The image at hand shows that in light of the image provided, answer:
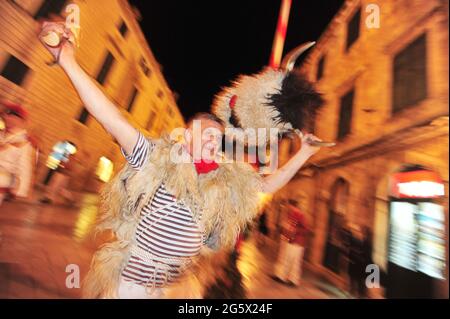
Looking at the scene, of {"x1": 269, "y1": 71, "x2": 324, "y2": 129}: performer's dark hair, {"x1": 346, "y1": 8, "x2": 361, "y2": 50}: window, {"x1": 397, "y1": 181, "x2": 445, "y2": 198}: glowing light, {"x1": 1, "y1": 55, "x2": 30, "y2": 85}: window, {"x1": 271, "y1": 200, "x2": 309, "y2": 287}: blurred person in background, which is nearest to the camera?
{"x1": 269, "y1": 71, "x2": 324, "y2": 129}: performer's dark hair

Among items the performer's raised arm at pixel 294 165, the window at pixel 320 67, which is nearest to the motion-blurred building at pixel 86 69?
the performer's raised arm at pixel 294 165

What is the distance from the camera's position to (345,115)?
22.9 feet

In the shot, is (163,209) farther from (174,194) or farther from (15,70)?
(15,70)

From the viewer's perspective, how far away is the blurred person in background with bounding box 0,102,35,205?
2.58 metres

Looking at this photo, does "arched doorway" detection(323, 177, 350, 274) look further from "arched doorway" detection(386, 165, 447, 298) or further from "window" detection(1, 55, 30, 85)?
"window" detection(1, 55, 30, 85)

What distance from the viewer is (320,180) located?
7.51 meters

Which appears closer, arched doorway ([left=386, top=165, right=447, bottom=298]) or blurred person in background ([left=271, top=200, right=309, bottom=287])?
arched doorway ([left=386, top=165, right=447, bottom=298])

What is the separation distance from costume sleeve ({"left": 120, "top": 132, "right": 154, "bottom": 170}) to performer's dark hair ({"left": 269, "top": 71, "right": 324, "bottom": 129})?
2.36ft

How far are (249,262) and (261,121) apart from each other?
5.18 meters

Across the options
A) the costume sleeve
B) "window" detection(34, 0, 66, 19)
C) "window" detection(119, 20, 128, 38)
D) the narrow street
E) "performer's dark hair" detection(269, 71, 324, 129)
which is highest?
"window" detection(119, 20, 128, 38)

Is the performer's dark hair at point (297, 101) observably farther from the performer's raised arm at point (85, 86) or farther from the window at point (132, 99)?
the window at point (132, 99)

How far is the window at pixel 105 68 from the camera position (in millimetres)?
8688

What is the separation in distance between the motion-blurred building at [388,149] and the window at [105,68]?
6724mm

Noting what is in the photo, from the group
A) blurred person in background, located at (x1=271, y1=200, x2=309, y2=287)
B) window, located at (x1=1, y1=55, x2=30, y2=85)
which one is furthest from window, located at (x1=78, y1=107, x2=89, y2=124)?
blurred person in background, located at (x1=271, y1=200, x2=309, y2=287)
